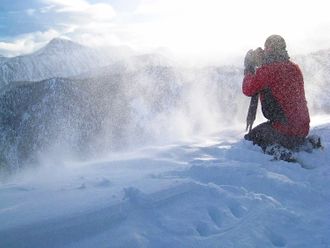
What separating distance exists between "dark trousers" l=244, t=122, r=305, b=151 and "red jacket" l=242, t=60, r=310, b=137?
0.28 feet

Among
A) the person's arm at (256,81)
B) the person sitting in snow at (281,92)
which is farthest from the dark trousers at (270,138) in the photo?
the person's arm at (256,81)

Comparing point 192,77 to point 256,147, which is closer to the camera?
point 256,147

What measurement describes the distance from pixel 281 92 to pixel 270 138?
0.81 metres

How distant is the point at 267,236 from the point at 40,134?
141 feet

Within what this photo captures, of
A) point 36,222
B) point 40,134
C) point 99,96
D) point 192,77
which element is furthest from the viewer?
point 40,134

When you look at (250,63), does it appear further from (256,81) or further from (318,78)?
(318,78)

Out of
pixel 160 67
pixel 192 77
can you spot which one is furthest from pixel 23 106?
pixel 192 77

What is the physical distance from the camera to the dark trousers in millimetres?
6656

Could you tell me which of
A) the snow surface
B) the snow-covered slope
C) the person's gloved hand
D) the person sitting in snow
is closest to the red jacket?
the person sitting in snow

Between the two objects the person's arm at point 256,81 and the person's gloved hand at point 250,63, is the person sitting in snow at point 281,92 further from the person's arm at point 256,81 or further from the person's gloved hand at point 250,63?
the person's gloved hand at point 250,63

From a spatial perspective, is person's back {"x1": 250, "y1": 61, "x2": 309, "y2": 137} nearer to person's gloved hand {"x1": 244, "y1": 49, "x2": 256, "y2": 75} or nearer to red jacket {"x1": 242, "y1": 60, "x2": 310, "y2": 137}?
red jacket {"x1": 242, "y1": 60, "x2": 310, "y2": 137}

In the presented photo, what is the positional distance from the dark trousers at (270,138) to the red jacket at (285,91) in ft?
0.28

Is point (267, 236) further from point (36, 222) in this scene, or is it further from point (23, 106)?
point (23, 106)

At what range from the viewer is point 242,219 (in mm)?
4094
